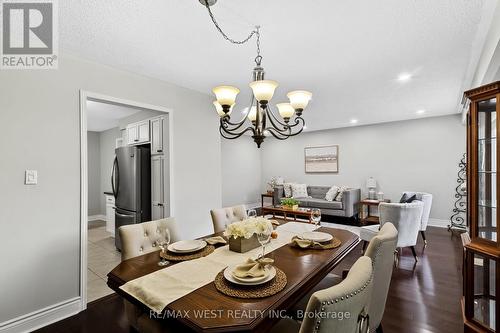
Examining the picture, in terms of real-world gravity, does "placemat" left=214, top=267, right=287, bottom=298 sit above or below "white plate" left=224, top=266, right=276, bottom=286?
below

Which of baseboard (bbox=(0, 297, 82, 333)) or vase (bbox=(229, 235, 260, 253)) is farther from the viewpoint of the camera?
baseboard (bbox=(0, 297, 82, 333))

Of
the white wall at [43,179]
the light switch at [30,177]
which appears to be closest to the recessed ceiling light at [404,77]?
the white wall at [43,179]

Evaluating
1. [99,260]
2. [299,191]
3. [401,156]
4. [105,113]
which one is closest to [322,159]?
[299,191]

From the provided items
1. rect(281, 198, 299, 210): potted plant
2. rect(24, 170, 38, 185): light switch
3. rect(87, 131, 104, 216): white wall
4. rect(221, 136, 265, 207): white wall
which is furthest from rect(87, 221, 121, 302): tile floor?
rect(281, 198, 299, 210): potted plant

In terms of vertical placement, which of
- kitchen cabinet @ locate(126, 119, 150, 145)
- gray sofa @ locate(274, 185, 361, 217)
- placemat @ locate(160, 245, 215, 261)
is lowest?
gray sofa @ locate(274, 185, 361, 217)

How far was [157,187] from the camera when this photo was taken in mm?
3350

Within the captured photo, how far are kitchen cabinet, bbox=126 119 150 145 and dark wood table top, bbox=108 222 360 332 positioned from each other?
92.7 inches

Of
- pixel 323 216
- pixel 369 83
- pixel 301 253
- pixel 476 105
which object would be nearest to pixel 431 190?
pixel 323 216

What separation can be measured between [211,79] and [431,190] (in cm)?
540

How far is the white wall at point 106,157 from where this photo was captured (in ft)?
20.2

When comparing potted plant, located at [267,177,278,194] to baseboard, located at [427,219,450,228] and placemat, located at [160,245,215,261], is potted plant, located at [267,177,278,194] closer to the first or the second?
baseboard, located at [427,219,450,228]

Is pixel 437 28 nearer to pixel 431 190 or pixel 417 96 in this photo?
pixel 417 96

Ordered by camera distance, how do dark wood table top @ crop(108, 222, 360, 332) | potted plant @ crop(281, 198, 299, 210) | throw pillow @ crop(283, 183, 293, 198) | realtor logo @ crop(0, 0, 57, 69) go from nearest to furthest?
1. dark wood table top @ crop(108, 222, 360, 332)
2. realtor logo @ crop(0, 0, 57, 69)
3. potted plant @ crop(281, 198, 299, 210)
4. throw pillow @ crop(283, 183, 293, 198)

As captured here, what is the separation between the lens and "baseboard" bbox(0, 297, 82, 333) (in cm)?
196
